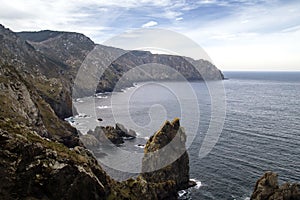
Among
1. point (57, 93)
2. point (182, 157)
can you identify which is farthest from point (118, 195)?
point (57, 93)

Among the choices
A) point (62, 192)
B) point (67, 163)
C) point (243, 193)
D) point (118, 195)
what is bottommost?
point (243, 193)

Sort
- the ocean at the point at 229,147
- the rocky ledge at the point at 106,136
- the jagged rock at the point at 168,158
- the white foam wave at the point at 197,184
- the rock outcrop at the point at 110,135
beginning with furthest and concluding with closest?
1. the rock outcrop at the point at 110,135
2. the rocky ledge at the point at 106,136
3. the ocean at the point at 229,147
4. the white foam wave at the point at 197,184
5. the jagged rock at the point at 168,158

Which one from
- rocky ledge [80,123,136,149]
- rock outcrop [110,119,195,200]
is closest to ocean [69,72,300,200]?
rock outcrop [110,119,195,200]

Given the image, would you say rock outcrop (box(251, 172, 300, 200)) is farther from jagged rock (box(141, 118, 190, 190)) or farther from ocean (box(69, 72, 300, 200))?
jagged rock (box(141, 118, 190, 190))

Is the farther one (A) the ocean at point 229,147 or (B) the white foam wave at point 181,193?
(A) the ocean at point 229,147

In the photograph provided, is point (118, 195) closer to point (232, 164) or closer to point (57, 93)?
point (232, 164)

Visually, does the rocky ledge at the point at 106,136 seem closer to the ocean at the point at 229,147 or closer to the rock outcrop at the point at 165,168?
the ocean at the point at 229,147

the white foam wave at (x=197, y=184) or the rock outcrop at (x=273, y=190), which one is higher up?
the rock outcrop at (x=273, y=190)

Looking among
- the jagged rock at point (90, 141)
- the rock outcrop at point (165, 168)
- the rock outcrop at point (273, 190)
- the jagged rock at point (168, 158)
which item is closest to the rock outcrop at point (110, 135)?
the jagged rock at point (90, 141)

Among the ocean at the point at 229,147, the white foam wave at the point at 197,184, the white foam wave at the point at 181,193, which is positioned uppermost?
the ocean at the point at 229,147

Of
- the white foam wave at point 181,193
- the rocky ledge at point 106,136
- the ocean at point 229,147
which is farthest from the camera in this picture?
the rocky ledge at point 106,136
